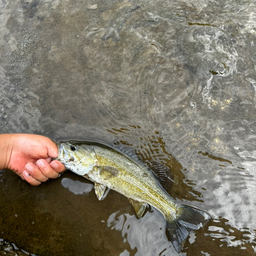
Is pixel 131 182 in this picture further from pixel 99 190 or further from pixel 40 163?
pixel 40 163

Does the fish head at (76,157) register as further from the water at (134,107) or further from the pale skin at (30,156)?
the water at (134,107)

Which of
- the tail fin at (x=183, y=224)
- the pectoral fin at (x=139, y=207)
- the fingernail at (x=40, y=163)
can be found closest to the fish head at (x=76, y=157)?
the fingernail at (x=40, y=163)

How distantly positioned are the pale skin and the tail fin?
1.86 m

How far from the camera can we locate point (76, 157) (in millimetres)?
3537

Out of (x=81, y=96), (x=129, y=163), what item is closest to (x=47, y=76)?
(x=81, y=96)

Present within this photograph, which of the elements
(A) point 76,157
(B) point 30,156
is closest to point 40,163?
(B) point 30,156

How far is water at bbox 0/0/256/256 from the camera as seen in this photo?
3514mm

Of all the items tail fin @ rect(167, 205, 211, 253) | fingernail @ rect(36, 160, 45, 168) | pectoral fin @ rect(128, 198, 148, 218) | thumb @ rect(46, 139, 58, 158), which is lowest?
tail fin @ rect(167, 205, 211, 253)

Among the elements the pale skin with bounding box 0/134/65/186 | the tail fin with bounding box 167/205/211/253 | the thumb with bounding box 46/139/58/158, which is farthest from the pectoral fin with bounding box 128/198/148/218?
the thumb with bounding box 46/139/58/158

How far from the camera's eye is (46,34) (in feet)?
14.0

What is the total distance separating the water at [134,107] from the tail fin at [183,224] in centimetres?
13

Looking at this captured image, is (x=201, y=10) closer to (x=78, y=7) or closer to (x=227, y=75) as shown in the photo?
(x=227, y=75)

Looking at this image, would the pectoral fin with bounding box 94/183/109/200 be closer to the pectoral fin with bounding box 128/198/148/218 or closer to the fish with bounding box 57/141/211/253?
the fish with bounding box 57/141/211/253

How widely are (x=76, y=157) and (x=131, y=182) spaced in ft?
2.95
